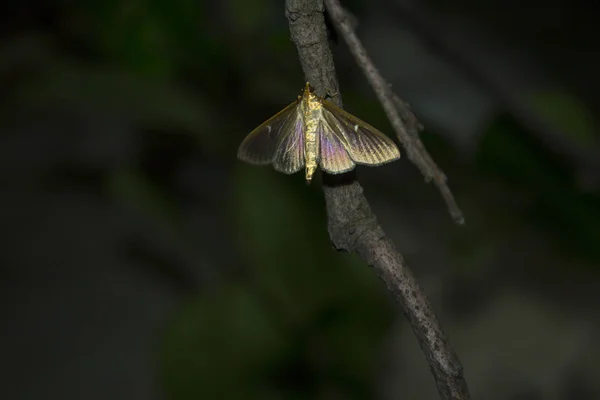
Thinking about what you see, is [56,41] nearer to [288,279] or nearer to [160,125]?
[160,125]

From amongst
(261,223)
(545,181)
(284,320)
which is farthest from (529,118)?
(284,320)

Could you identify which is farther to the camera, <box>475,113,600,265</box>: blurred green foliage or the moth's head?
<box>475,113,600,265</box>: blurred green foliage

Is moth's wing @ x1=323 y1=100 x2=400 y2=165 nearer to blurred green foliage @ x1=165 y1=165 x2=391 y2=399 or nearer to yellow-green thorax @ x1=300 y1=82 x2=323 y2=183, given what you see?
yellow-green thorax @ x1=300 y1=82 x2=323 y2=183

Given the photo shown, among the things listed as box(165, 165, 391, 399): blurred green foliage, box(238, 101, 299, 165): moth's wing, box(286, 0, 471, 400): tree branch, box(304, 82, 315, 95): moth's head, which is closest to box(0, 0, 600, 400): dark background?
box(165, 165, 391, 399): blurred green foliage

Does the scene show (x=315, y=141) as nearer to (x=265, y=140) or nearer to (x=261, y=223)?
(x=265, y=140)

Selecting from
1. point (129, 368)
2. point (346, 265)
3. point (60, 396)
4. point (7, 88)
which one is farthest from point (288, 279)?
point (7, 88)

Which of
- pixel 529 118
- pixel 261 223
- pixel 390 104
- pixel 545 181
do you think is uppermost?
pixel 390 104
